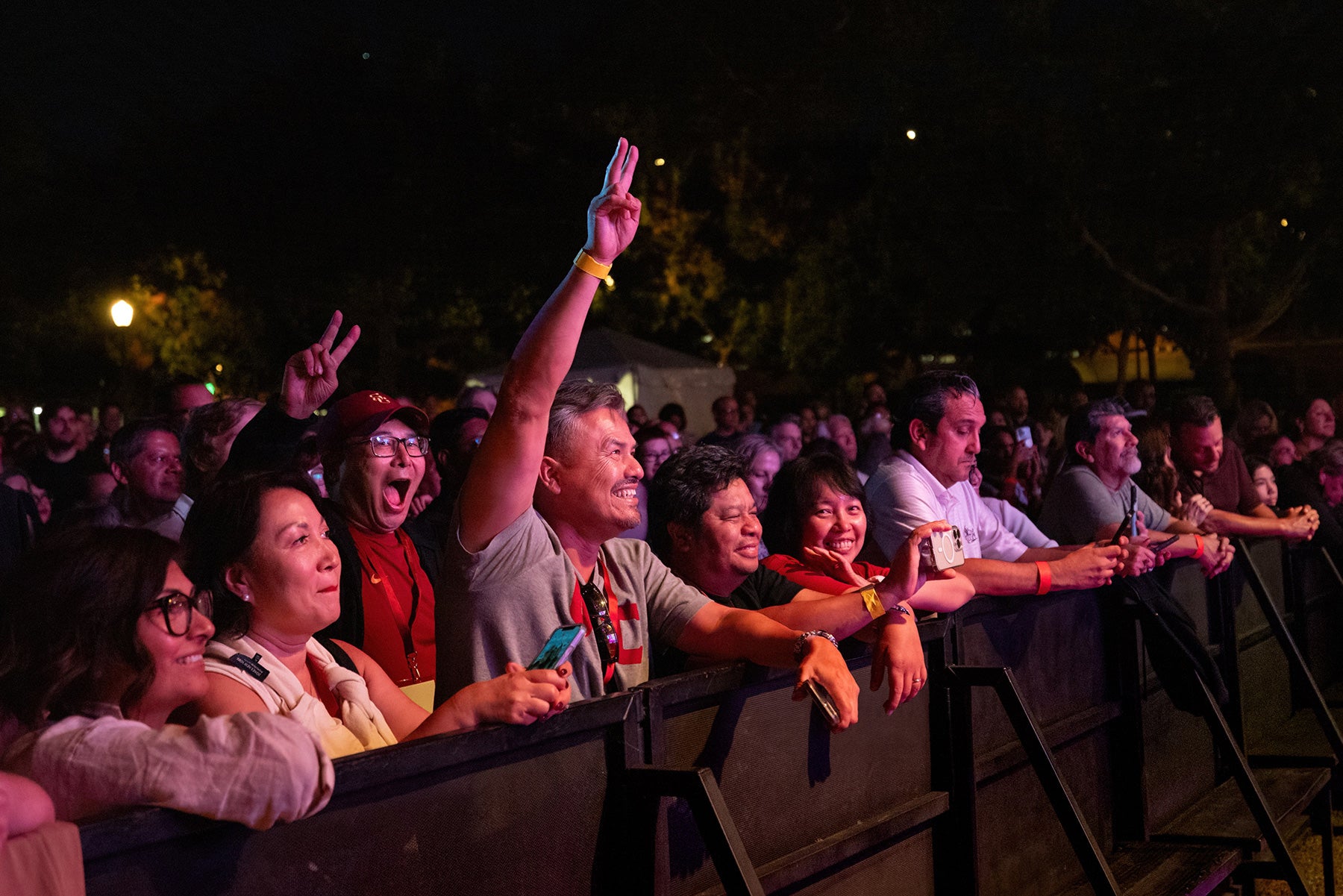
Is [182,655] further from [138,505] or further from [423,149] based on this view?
[423,149]

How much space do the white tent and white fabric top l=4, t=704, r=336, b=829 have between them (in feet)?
58.2

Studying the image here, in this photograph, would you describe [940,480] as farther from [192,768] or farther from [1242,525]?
[192,768]

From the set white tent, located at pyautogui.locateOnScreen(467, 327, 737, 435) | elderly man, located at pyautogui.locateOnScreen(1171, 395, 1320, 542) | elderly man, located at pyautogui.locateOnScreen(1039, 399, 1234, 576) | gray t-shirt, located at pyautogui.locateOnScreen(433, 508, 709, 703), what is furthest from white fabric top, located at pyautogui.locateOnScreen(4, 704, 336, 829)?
white tent, located at pyautogui.locateOnScreen(467, 327, 737, 435)

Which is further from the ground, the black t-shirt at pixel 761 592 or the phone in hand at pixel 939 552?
the phone in hand at pixel 939 552

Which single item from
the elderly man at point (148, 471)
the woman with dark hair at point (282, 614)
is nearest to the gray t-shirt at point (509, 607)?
the woman with dark hair at point (282, 614)

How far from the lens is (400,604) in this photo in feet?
14.0

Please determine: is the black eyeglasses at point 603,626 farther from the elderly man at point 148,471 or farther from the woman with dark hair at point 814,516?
the elderly man at point 148,471

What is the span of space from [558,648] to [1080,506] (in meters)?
4.16

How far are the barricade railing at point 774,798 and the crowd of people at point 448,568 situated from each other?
0.42 feet

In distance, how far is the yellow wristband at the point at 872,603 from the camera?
12.0ft

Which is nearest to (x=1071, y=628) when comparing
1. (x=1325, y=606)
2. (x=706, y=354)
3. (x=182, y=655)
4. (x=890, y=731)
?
(x=890, y=731)

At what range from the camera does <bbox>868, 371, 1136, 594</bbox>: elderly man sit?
16.6 feet

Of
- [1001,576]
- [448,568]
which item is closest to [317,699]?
[448,568]

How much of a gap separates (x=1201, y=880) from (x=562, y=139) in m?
28.7
